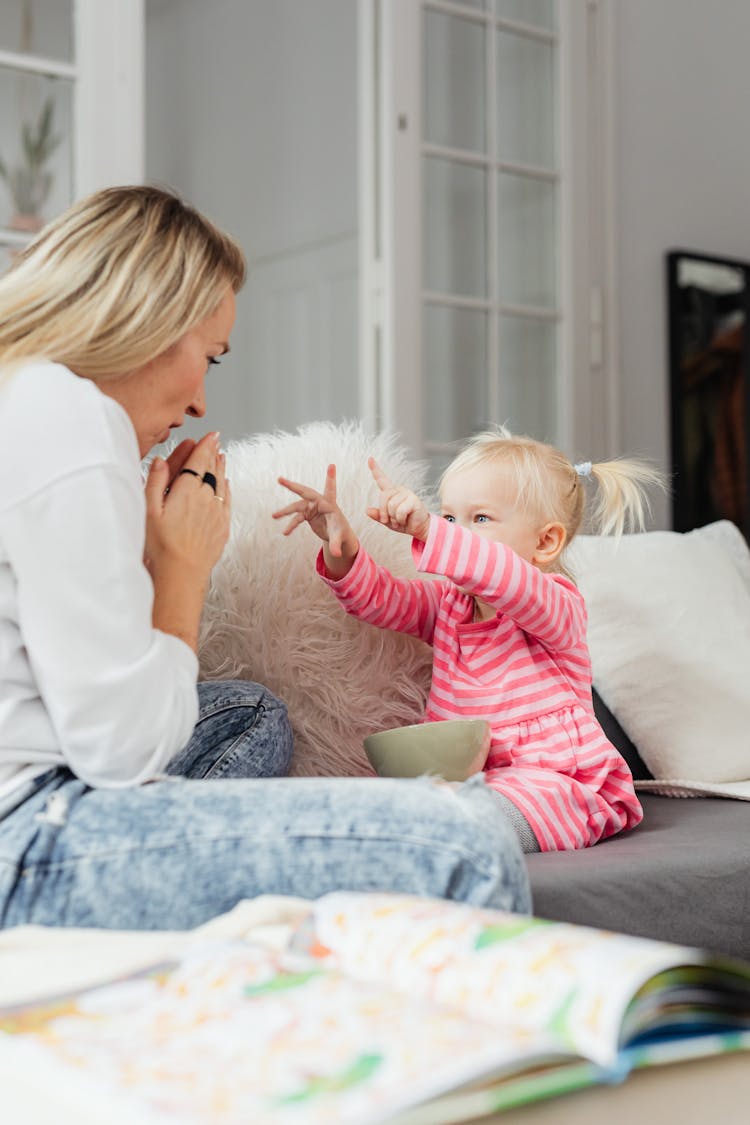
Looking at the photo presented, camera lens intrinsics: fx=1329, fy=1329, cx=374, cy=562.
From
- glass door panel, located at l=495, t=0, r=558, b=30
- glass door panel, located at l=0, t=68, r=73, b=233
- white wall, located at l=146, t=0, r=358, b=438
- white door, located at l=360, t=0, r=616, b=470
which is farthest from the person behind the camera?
white wall, located at l=146, t=0, r=358, b=438

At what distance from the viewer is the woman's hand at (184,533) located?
4.07ft

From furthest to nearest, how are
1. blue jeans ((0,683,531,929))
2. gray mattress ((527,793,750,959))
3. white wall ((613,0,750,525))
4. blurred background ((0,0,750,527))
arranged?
white wall ((613,0,750,525)) → blurred background ((0,0,750,527)) → gray mattress ((527,793,750,959)) → blue jeans ((0,683,531,929))

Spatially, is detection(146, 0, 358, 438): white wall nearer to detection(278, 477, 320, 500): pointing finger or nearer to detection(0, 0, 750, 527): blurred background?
detection(0, 0, 750, 527): blurred background

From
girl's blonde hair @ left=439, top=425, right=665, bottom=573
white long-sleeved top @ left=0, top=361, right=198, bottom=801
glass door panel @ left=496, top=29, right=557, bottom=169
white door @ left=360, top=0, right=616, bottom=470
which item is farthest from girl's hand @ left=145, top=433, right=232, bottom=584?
glass door panel @ left=496, top=29, right=557, bottom=169

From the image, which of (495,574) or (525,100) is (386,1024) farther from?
(525,100)

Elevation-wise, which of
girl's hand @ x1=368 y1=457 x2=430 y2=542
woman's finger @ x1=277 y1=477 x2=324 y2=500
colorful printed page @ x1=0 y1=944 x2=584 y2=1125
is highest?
woman's finger @ x1=277 y1=477 x2=324 y2=500

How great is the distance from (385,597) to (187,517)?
460 mm

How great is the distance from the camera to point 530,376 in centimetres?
415

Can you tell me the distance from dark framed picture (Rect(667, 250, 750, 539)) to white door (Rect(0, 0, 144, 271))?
195 centimetres

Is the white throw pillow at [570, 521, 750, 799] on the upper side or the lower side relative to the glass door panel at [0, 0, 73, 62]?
lower

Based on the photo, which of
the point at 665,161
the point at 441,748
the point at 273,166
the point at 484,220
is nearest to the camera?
the point at 441,748

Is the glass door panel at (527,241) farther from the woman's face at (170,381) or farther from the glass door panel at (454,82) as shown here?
the woman's face at (170,381)

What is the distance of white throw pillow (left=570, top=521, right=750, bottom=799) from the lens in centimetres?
199

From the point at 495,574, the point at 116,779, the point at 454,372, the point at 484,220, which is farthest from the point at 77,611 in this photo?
the point at 484,220
